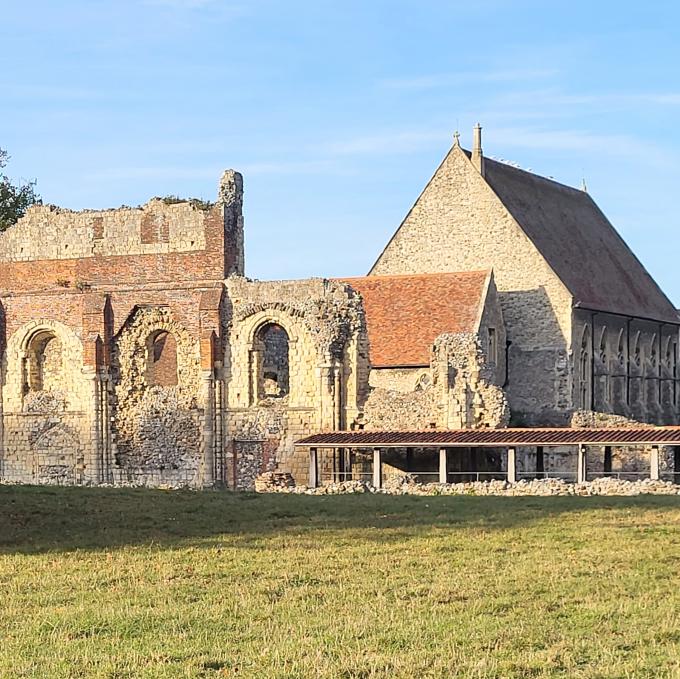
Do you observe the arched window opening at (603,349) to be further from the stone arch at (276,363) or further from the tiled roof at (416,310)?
the stone arch at (276,363)

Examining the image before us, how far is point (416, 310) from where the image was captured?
44.9 m

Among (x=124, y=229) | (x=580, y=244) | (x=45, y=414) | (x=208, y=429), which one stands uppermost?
(x=580, y=244)

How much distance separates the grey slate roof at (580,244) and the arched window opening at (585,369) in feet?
4.08

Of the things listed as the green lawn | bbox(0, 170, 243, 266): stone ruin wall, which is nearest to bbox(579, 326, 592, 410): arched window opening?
bbox(0, 170, 243, 266): stone ruin wall

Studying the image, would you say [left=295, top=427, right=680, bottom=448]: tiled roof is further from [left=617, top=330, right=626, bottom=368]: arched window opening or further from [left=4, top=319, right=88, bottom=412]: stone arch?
[left=617, top=330, right=626, bottom=368]: arched window opening

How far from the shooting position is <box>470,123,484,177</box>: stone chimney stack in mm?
51969

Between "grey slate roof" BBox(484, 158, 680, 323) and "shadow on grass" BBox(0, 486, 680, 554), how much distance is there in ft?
80.4

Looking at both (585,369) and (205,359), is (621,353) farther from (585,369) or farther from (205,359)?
(205,359)

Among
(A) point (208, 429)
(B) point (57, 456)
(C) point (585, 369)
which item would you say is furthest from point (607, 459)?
(B) point (57, 456)

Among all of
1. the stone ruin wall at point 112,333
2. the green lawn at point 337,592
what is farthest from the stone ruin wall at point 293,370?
the green lawn at point 337,592

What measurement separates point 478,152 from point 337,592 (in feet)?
129

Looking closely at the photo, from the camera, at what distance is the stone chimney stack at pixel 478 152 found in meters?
52.0

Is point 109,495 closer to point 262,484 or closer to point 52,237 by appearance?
point 262,484

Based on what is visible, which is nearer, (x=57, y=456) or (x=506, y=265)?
(x=57, y=456)
